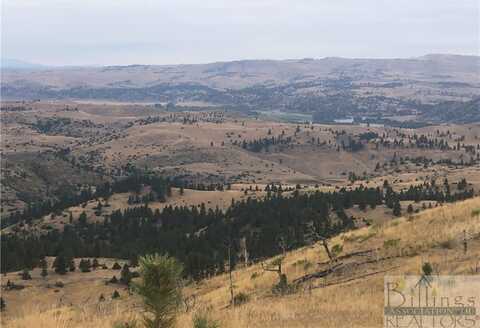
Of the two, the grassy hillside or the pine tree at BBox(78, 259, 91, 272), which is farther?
the pine tree at BBox(78, 259, 91, 272)

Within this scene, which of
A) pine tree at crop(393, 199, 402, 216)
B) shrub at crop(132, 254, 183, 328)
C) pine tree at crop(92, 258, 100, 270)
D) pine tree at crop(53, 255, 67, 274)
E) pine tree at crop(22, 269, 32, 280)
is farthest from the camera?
pine tree at crop(393, 199, 402, 216)

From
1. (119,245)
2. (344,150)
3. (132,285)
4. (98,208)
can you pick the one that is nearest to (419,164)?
(344,150)

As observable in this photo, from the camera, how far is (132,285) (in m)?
5.59

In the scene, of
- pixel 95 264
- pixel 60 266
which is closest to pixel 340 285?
pixel 60 266

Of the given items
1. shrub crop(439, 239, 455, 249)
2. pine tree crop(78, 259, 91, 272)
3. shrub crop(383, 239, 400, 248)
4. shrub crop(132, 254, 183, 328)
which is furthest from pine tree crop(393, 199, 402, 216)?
shrub crop(132, 254, 183, 328)

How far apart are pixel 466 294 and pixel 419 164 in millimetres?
161084

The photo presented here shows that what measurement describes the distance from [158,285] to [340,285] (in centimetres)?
866

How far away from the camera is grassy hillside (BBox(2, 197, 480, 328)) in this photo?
932cm

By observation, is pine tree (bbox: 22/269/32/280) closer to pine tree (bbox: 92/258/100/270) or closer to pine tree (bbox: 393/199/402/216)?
pine tree (bbox: 92/258/100/270)

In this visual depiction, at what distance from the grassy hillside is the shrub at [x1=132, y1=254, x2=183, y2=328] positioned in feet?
2.91

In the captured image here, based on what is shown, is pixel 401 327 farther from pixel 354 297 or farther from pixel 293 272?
pixel 293 272

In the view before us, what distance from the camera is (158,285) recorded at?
216 inches

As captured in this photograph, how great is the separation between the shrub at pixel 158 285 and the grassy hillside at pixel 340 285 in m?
0.89

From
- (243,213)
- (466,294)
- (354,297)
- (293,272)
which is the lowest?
(243,213)
